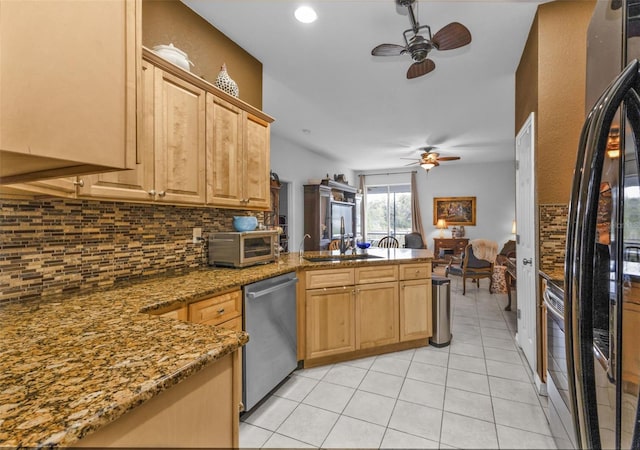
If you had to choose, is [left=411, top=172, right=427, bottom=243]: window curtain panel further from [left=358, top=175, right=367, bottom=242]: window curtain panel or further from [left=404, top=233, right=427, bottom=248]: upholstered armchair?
[left=358, top=175, right=367, bottom=242]: window curtain panel

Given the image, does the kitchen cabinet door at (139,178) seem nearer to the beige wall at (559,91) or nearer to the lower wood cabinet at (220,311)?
the lower wood cabinet at (220,311)

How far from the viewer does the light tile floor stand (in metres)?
1.67

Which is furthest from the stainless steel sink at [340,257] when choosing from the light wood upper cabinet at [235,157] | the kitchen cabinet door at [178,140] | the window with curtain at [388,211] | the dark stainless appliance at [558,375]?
the window with curtain at [388,211]

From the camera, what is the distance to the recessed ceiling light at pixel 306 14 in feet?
7.01

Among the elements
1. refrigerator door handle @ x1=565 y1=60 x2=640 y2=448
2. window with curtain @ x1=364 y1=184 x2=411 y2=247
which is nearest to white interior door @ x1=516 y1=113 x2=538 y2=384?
refrigerator door handle @ x1=565 y1=60 x2=640 y2=448

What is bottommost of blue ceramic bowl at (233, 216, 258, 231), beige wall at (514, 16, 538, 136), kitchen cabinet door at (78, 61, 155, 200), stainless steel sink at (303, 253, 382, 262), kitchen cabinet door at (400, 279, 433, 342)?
kitchen cabinet door at (400, 279, 433, 342)

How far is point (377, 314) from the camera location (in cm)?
268

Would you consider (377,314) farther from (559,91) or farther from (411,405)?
(559,91)

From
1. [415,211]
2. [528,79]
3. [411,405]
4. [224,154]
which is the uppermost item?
[528,79]

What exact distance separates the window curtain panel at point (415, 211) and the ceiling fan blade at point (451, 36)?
19.1ft

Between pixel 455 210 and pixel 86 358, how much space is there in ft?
25.6

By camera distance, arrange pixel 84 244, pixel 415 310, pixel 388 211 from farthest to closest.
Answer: pixel 388 211
pixel 415 310
pixel 84 244

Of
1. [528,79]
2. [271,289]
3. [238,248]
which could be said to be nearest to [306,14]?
[238,248]

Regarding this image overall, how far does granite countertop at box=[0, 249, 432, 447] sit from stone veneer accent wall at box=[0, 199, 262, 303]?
0.13 metres
